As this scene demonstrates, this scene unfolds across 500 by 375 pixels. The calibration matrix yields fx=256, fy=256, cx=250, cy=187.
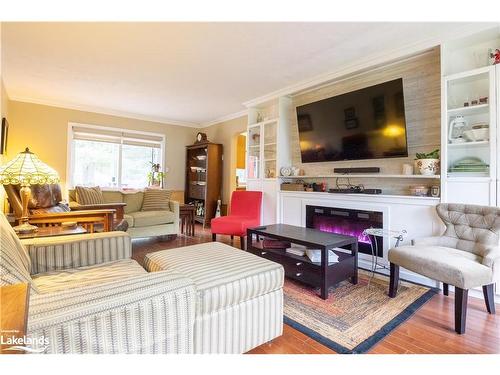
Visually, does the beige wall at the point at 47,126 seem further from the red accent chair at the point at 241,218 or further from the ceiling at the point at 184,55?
the red accent chair at the point at 241,218

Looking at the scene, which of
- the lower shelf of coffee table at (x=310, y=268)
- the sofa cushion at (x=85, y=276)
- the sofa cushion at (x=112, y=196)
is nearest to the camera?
the sofa cushion at (x=85, y=276)

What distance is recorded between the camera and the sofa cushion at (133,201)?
14.3ft

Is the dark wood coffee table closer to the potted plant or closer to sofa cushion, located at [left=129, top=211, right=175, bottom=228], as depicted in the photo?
the potted plant

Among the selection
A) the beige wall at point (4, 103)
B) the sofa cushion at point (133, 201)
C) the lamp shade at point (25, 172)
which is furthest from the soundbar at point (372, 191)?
the beige wall at point (4, 103)

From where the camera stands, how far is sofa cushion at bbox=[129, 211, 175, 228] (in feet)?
12.8

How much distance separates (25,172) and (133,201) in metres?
2.50

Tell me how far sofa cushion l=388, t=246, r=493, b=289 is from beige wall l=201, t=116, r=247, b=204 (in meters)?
3.77

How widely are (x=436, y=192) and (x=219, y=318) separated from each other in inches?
93.9

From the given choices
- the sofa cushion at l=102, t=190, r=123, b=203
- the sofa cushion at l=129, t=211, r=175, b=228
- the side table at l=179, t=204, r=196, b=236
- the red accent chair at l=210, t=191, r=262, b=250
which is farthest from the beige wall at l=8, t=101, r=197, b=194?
the red accent chair at l=210, t=191, r=262, b=250

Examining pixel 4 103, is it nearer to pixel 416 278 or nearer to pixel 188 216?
pixel 188 216

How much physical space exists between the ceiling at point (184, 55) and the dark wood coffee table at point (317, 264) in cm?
190
